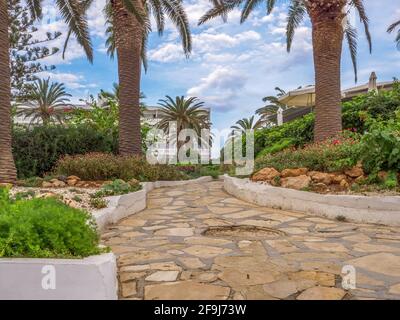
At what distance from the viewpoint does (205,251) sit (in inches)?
168

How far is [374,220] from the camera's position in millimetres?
5824

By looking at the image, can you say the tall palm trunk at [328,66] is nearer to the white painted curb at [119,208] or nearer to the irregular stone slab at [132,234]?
the white painted curb at [119,208]

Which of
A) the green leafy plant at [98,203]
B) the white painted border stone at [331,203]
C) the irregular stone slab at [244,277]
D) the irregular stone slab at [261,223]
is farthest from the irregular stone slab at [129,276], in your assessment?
the white painted border stone at [331,203]

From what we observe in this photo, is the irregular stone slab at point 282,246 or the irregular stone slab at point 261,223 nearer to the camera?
the irregular stone slab at point 282,246

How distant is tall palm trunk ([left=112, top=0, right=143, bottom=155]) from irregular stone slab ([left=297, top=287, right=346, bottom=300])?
30.1 feet

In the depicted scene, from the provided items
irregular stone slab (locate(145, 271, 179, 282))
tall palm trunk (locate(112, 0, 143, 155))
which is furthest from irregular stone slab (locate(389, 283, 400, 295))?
tall palm trunk (locate(112, 0, 143, 155))

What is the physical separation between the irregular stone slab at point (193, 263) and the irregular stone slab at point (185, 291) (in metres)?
0.43

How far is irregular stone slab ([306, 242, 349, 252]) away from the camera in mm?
4340

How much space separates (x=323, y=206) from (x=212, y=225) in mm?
1909

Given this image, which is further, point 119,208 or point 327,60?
point 327,60

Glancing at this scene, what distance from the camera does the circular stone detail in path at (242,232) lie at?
201 inches

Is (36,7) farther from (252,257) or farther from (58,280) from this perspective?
(58,280)

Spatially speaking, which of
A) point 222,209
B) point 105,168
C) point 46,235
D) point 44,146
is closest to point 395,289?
point 46,235

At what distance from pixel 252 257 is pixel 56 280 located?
1.98 meters
